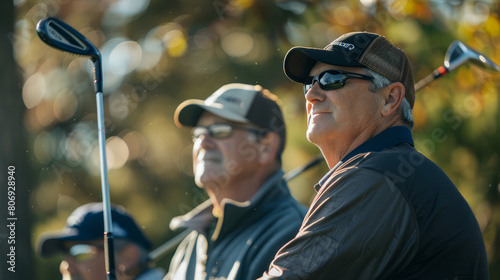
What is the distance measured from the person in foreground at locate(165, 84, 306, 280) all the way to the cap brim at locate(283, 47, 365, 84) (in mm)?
1019

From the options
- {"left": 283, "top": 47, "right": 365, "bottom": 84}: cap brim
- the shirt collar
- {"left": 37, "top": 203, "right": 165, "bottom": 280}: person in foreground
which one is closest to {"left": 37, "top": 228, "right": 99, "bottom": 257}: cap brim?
{"left": 37, "top": 203, "right": 165, "bottom": 280}: person in foreground

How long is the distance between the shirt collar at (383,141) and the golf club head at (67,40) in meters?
1.27

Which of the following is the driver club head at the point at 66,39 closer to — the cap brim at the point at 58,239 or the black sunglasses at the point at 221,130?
the black sunglasses at the point at 221,130

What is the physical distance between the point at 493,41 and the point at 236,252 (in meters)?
3.89

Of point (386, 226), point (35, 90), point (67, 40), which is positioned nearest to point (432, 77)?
point (67, 40)

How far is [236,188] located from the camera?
3840 mm

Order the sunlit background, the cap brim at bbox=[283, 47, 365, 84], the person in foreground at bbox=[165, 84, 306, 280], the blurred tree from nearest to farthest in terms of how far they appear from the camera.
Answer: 1. the cap brim at bbox=[283, 47, 365, 84]
2. the person in foreground at bbox=[165, 84, 306, 280]
3. the blurred tree
4. the sunlit background

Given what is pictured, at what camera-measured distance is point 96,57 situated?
318cm

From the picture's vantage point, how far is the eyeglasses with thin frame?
4.15 m

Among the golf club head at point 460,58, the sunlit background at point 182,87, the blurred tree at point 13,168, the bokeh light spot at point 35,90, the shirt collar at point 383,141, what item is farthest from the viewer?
the bokeh light spot at point 35,90

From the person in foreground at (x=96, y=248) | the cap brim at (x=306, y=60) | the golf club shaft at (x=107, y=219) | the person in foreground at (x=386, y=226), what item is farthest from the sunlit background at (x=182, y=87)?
the person in foreground at (x=386, y=226)

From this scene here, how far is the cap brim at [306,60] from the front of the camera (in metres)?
2.47

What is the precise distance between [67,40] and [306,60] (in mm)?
1157

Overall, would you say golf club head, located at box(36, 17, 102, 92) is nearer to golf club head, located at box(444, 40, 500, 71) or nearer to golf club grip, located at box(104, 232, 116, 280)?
golf club grip, located at box(104, 232, 116, 280)
